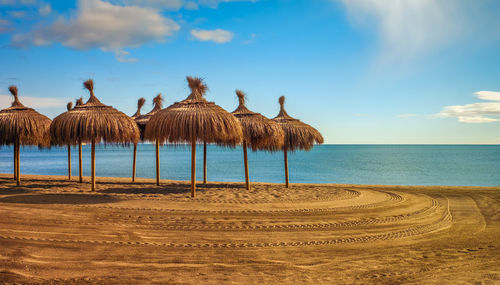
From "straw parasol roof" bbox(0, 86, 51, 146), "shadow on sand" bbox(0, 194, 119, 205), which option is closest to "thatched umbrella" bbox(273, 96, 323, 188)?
"shadow on sand" bbox(0, 194, 119, 205)

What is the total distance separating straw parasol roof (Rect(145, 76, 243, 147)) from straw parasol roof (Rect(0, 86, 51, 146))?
468 cm

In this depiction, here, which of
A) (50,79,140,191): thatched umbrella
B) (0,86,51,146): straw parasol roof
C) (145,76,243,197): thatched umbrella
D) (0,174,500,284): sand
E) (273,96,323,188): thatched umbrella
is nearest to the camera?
(0,174,500,284): sand

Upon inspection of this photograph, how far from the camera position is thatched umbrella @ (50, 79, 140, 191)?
335 inches

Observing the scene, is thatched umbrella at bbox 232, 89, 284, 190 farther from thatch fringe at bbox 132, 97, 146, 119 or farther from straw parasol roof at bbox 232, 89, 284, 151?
thatch fringe at bbox 132, 97, 146, 119

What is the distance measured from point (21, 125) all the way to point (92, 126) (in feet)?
11.2

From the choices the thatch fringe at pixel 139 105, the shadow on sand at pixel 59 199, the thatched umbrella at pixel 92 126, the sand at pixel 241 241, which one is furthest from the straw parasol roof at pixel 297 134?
the thatch fringe at pixel 139 105

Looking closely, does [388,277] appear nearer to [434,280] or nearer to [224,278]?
[434,280]

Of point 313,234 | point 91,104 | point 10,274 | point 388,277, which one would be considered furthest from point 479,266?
point 91,104

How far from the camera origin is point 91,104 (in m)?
9.40

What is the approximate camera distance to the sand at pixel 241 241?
3775 millimetres

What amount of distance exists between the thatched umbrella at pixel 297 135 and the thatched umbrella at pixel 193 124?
271cm

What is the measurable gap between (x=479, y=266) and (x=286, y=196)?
4.89 m

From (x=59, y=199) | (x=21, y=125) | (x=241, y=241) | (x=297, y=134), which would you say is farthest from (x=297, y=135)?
(x=21, y=125)

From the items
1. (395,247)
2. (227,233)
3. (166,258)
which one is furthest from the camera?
(227,233)
